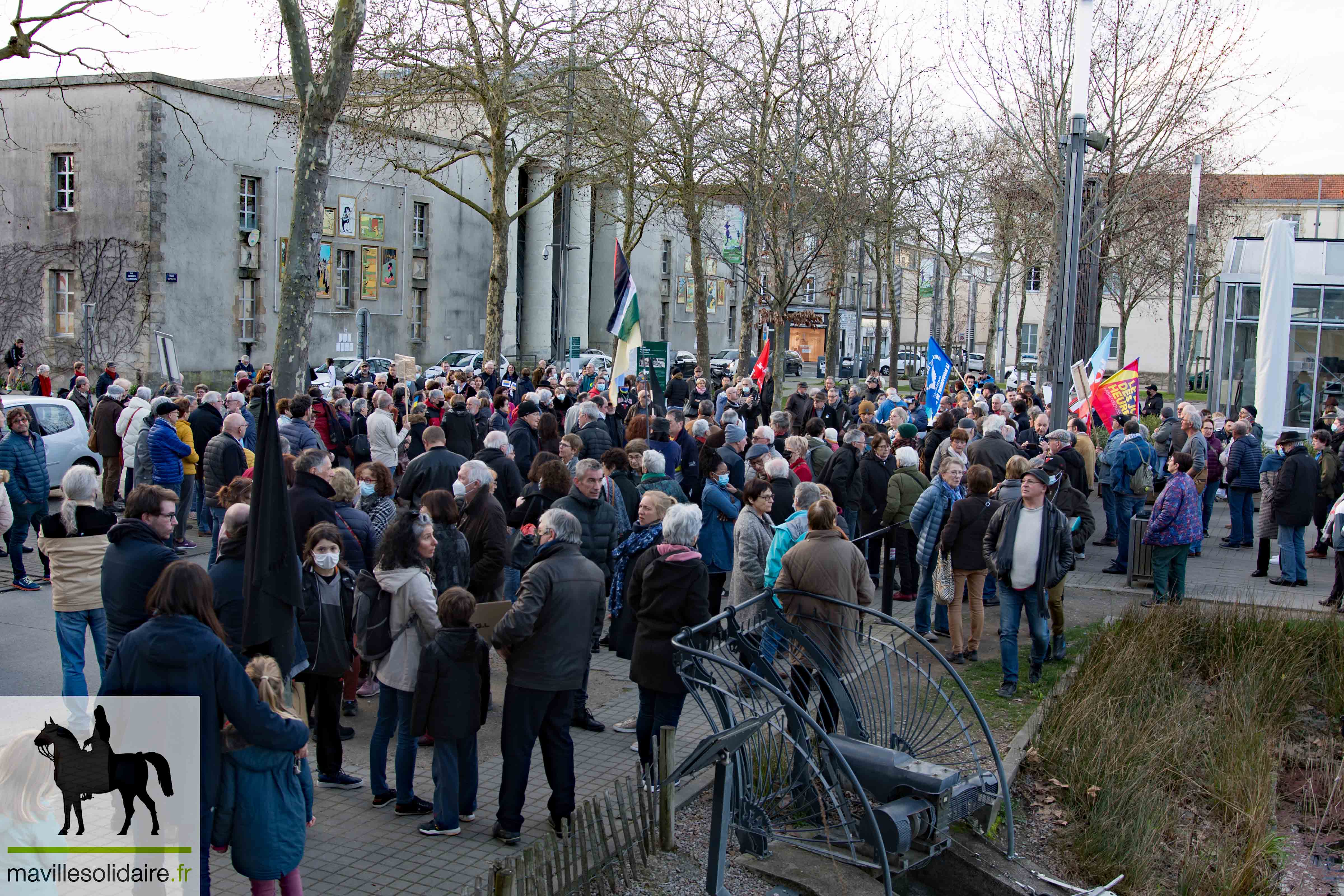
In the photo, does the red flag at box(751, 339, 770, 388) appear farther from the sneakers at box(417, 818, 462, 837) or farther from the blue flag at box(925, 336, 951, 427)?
the sneakers at box(417, 818, 462, 837)

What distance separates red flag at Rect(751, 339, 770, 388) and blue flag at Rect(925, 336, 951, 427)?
12.5 feet

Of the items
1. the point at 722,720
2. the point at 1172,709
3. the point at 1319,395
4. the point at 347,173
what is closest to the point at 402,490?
the point at 722,720

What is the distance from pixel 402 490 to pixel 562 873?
5.30 meters

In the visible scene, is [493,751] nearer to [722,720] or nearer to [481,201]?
[722,720]

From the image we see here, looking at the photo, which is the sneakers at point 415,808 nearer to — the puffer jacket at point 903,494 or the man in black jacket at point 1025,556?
the man in black jacket at point 1025,556

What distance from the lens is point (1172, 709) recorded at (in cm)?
791

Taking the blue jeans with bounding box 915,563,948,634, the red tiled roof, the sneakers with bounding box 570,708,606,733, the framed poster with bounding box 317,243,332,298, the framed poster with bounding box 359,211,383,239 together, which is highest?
the red tiled roof

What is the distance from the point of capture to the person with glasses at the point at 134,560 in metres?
5.89

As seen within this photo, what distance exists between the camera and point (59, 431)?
1452 cm

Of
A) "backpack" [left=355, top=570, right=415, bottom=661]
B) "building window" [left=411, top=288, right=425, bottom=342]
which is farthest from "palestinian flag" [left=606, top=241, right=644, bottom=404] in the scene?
"building window" [left=411, top=288, right=425, bottom=342]

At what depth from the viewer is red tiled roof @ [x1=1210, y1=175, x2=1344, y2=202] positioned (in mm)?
66875

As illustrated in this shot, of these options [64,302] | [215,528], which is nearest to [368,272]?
[64,302]

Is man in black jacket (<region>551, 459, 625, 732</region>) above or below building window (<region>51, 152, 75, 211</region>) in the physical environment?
below

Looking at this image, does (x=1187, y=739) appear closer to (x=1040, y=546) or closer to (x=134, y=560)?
(x=1040, y=546)
